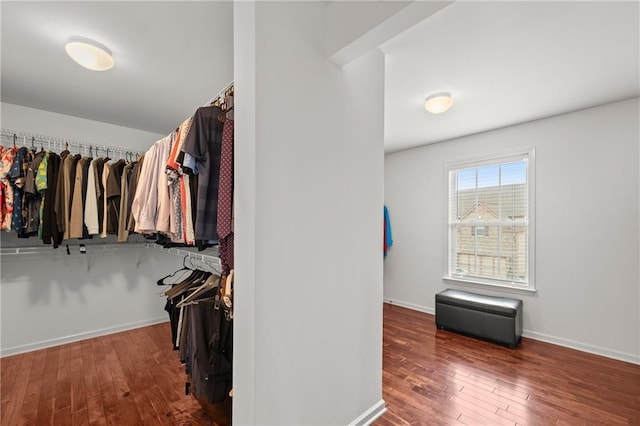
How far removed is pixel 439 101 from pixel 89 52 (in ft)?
9.13

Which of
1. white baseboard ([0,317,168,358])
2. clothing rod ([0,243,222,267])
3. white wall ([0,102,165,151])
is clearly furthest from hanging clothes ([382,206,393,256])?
white wall ([0,102,165,151])

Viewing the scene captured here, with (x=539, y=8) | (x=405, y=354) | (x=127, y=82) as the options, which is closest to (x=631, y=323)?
(x=405, y=354)

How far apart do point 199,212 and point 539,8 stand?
2.21 metres

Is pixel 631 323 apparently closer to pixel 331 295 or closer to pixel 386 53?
pixel 331 295

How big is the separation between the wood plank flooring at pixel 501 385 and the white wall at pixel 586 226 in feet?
0.87

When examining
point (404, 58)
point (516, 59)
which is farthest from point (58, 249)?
point (516, 59)

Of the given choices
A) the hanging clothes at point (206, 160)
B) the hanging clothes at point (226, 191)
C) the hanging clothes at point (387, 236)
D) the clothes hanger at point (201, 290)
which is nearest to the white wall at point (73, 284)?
the clothes hanger at point (201, 290)

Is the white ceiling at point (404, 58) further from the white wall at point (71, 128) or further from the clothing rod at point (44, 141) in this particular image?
the clothing rod at point (44, 141)

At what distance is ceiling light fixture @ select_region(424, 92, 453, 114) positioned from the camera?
2.56 metres

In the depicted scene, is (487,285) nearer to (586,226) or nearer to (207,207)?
(586,226)

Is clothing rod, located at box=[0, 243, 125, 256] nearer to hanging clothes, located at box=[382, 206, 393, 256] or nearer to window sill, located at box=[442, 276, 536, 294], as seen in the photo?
hanging clothes, located at box=[382, 206, 393, 256]

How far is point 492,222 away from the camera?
11.5ft

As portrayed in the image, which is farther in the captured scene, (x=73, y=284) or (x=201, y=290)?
(x=73, y=284)

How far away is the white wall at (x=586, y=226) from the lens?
2.61m
